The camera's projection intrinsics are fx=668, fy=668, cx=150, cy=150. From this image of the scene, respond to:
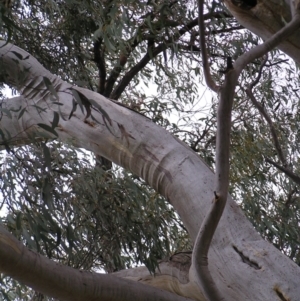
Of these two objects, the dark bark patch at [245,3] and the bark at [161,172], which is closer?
the bark at [161,172]

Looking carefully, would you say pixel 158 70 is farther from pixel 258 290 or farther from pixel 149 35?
pixel 258 290

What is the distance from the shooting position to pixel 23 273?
67.8 inches

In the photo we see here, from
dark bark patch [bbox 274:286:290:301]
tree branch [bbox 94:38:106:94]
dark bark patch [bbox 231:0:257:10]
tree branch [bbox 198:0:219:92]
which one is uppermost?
tree branch [bbox 94:38:106:94]

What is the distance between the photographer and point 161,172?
2.52m

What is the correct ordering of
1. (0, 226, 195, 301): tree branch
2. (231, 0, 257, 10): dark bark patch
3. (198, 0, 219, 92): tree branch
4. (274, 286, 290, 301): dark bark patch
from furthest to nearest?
(231, 0, 257, 10): dark bark patch < (274, 286, 290, 301): dark bark patch < (198, 0, 219, 92): tree branch < (0, 226, 195, 301): tree branch

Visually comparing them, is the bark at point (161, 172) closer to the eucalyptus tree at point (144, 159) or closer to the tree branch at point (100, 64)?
the eucalyptus tree at point (144, 159)

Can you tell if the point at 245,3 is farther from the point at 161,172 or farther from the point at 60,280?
the point at 60,280

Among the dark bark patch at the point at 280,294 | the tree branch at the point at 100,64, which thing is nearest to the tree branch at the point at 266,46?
the dark bark patch at the point at 280,294

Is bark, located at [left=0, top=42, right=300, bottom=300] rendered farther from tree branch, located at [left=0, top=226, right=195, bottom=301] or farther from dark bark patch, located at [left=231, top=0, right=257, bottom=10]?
dark bark patch, located at [left=231, top=0, right=257, bottom=10]

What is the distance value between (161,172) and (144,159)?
10cm

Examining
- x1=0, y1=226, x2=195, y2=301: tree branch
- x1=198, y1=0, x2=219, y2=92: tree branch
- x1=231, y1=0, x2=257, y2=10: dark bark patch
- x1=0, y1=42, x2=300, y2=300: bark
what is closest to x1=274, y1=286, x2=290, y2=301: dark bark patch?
x1=0, y1=42, x2=300, y2=300: bark

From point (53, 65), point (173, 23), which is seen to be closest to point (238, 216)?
point (173, 23)

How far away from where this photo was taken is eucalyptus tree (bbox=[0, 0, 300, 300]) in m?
1.92

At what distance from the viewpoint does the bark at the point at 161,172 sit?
6.67ft
